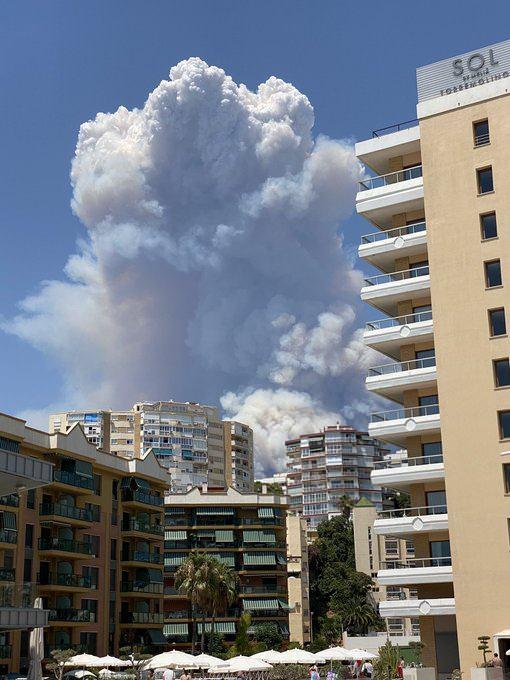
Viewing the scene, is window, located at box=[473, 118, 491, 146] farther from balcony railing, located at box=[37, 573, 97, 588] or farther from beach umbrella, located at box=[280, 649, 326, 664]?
balcony railing, located at box=[37, 573, 97, 588]

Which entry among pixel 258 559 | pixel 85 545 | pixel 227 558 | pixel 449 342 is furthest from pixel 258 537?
pixel 449 342

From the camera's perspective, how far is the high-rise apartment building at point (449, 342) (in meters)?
45.6

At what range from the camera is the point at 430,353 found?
52094mm

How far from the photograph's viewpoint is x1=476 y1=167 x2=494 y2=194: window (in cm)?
5013

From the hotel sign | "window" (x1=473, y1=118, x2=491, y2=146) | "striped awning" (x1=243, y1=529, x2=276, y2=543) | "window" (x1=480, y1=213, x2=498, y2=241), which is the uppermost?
the hotel sign

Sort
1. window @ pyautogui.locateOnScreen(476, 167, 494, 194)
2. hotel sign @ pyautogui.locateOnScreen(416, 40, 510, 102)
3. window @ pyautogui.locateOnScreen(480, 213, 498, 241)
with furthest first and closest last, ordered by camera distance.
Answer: hotel sign @ pyautogui.locateOnScreen(416, 40, 510, 102), window @ pyautogui.locateOnScreen(476, 167, 494, 194), window @ pyautogui.locateOnScreen(480, 213, 498, 241)

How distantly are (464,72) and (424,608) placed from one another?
2915cm

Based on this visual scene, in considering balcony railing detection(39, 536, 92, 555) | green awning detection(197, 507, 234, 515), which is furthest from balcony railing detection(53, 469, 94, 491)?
green awning detection(197, 507, 234, 515)

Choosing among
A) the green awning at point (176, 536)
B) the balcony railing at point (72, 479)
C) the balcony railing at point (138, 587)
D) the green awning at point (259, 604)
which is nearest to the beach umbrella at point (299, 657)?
the balcony railing at point (72, 479)

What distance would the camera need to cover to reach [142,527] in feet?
270

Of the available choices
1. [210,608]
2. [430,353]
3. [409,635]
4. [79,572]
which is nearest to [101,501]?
[79,572]

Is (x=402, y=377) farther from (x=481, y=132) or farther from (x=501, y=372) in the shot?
(x=481, y=132)

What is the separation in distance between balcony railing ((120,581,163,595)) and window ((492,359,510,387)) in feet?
144

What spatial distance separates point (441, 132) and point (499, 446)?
17.7m
